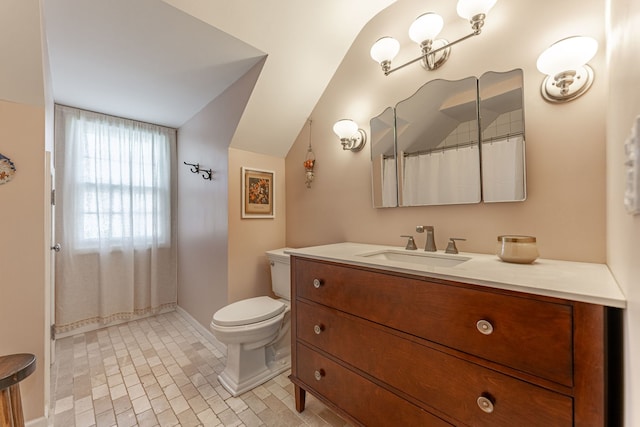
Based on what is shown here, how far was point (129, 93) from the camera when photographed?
2.32 metres

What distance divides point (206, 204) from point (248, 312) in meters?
1.25

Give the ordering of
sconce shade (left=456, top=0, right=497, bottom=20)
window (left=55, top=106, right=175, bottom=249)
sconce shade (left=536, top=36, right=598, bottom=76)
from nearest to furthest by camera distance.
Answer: sconce shade (left=536, top=36, right=598, bottom=76)
sconce shade (left=456, top=0, right=497, bottom=20)
window (left=55, top=106, right=175, bottom=249)

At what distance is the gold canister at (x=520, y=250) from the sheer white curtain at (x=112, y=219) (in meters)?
3.34

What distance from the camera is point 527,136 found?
3.98 feet

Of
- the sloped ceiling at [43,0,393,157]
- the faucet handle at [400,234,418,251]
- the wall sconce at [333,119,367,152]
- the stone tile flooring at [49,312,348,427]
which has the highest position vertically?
the sloped ceiling at [43,0,393,157]

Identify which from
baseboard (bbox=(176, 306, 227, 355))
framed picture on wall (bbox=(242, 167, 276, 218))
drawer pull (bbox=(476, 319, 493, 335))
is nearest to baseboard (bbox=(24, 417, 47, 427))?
baseboard (bbox=(176, 306, 227, 355))

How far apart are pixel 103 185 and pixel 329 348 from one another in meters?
2.91

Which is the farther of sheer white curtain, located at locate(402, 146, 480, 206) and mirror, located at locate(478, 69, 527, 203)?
sheer white curtain, located at locate(402, 146, 480, 206)

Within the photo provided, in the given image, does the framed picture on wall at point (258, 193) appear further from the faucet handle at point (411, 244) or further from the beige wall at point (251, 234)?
the faucet handle at point (411, 244)

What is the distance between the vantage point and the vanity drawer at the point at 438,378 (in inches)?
29.3

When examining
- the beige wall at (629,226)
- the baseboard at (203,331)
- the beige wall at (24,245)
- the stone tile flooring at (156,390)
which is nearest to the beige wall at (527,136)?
the beige wall at (629,226)

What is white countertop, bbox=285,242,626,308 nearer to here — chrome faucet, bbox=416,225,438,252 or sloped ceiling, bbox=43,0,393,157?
chrome faucet, bbox=416,225,438,252

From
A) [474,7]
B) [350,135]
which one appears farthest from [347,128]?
[474,7]

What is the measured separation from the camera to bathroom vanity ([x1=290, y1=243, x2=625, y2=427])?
677 mm
